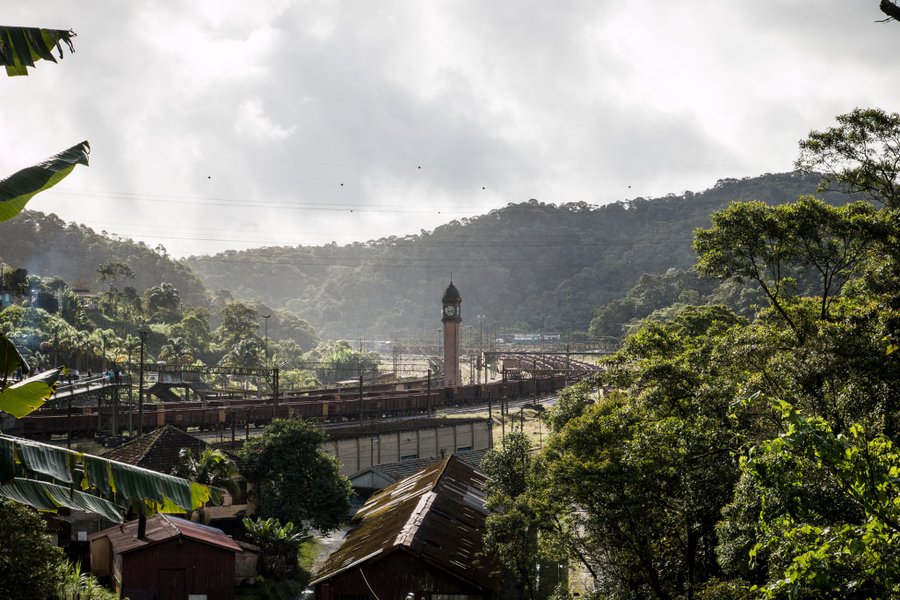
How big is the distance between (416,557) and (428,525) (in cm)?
259

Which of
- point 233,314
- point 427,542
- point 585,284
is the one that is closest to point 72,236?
point 233,314

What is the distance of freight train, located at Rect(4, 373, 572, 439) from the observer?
124ft

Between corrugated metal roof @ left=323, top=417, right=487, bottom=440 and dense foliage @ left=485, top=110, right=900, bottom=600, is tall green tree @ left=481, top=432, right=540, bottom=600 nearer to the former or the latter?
dense foliage @ left=485, top=110, right=900, bottom=600

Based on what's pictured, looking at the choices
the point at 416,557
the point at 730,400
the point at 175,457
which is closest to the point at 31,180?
the point at 730,400

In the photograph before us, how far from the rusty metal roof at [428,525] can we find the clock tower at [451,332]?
34.3 m

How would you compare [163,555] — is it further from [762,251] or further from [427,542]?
[762,251]

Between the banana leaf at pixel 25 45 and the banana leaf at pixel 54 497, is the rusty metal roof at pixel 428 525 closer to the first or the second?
the banana leaf at pixel 54 497

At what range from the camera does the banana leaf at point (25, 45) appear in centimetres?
866

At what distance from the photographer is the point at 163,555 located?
21.2 m

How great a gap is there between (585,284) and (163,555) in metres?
144

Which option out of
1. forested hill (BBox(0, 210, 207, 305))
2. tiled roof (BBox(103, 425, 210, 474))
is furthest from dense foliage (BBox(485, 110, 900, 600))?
forested hill (BBox(0, 210, 207, 305))

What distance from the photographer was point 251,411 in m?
45.5

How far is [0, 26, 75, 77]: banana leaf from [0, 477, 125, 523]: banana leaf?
4467mm

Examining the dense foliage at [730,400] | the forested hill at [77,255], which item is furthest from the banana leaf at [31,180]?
the forested hill at [77,255]
